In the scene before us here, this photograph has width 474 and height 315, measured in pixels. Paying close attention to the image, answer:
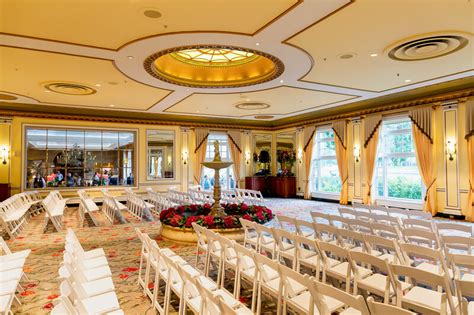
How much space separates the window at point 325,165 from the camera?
12375 millimetres

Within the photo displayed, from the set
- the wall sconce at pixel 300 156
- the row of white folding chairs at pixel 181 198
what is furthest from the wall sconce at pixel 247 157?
the row of white folding chairs at pixel 181 198

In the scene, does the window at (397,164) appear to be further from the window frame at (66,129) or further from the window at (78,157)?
the window at (78,157)

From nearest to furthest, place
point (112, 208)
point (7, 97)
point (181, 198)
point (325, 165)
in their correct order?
1. point (112, 208)
2. point (7, 97)
3. point (181, 198)
4. point (325, 165)

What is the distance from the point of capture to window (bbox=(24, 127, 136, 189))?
36.3 ft

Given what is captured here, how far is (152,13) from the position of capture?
402 centimetres

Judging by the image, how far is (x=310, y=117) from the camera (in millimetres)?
12922

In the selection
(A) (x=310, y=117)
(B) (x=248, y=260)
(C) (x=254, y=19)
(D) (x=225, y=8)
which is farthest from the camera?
(A) (x=310, y=117)

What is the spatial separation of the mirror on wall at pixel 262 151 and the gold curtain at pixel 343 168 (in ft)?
13.2

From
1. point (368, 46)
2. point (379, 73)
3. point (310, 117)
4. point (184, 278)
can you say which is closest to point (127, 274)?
point (184, 278)

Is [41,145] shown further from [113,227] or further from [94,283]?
[94,283]

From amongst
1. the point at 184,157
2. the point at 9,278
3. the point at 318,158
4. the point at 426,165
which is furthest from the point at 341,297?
the point at 184,157

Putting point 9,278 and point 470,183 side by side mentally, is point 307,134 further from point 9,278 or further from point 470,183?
point 9,278

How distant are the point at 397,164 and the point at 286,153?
5233mm

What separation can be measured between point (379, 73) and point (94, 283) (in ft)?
22.6
